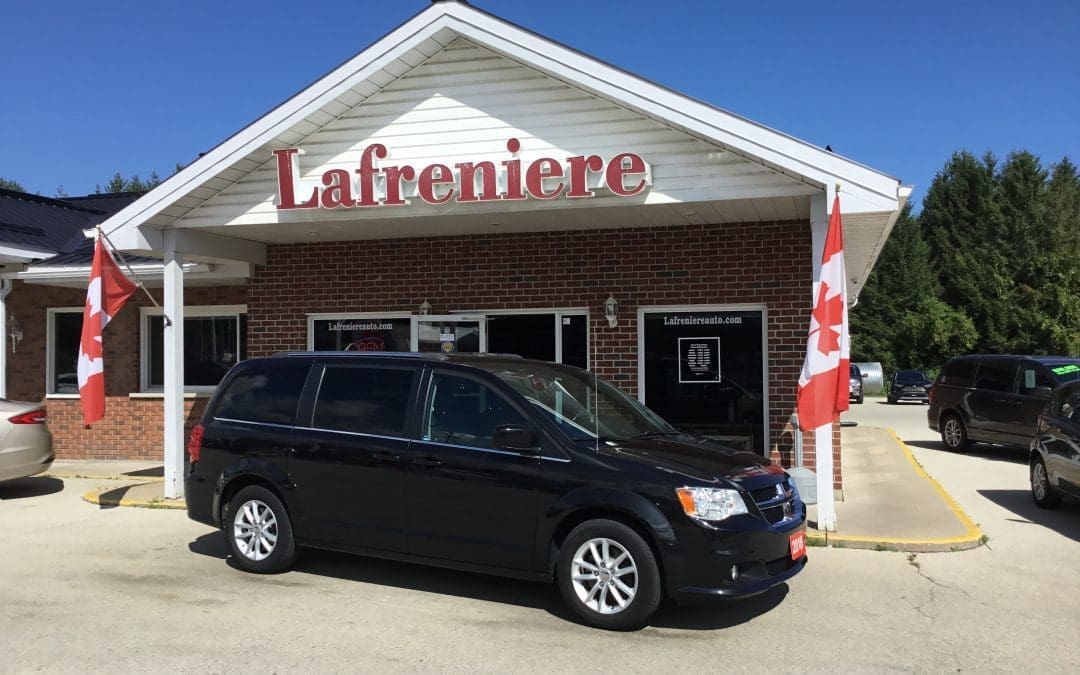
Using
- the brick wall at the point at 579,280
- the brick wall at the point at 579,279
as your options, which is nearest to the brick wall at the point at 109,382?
the brick wall at the point at 579,280

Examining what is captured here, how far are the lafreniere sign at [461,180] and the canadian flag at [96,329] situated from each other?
2.18 metres

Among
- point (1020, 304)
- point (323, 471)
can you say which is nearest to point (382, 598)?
point (323, 471)

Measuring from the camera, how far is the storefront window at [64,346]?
1495 centimetres

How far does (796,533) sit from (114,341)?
40.4 feet

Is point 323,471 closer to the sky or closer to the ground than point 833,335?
closer to the ground

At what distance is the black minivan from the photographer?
17.9 ft

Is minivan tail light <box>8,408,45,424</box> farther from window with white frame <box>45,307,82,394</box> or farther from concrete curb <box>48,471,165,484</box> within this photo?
window with white frame <box>45,307,82,394</box>

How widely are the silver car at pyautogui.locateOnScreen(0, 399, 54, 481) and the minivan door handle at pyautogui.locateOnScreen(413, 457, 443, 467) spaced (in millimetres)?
7067

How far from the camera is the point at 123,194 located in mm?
20906

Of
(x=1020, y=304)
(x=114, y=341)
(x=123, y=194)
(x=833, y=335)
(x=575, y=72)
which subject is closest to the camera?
(x=833, y=335)

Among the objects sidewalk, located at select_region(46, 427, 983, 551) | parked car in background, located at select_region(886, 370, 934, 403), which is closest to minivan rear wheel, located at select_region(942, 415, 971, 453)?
sidewalk, located at select_region(46, 427, 983, 551)

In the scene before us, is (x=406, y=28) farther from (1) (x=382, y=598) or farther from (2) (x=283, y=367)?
(1) (x=382, y=598)

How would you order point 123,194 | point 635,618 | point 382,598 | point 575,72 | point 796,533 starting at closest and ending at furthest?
point 635,618 → point 796,533 → point 382,598 → point 575,72 → point 123,194

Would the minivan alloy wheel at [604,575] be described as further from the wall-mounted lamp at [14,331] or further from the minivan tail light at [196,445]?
the wall-mounted lamp at [14,331]
